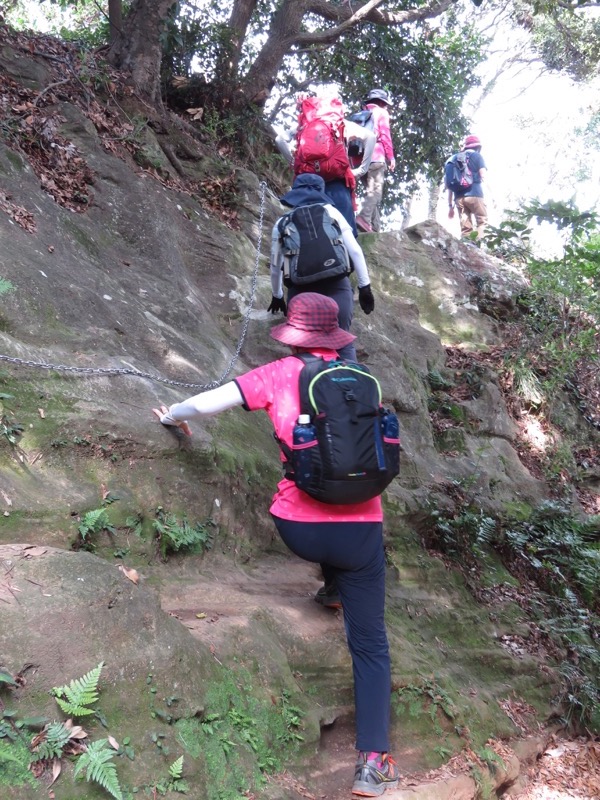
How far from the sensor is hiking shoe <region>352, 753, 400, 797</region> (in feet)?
12.5

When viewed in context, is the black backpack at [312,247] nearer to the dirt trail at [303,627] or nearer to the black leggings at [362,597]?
the dirt trail at [303,627]

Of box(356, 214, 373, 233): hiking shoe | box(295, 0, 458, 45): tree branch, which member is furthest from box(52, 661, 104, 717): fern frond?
box(295, 0, 458, 45): tree branch

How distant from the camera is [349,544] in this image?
12.9 feet

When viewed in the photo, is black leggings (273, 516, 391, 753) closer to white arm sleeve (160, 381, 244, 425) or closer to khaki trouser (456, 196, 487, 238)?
white arm sleeve (160, 381, 244, 425)

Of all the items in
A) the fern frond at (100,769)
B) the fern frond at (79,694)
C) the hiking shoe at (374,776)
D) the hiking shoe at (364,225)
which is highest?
the hiking shoe at (364,225)

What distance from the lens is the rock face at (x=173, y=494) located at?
3295 millimetres

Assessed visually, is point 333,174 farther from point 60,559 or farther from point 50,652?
point 50,652

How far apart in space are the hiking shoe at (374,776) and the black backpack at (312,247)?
3.55 metres

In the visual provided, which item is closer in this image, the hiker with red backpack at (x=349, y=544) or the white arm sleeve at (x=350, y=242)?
the hiker with red backpack at (x=349, y=544)

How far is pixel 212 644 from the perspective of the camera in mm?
3828

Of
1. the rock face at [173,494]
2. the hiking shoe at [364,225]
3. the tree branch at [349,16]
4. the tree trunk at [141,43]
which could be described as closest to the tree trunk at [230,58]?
the tree branch at [349,16]

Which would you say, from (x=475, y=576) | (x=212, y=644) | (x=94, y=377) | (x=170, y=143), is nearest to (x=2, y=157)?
(x=94, y=377)

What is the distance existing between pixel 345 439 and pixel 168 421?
147cm

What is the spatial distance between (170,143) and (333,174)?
362 cm
